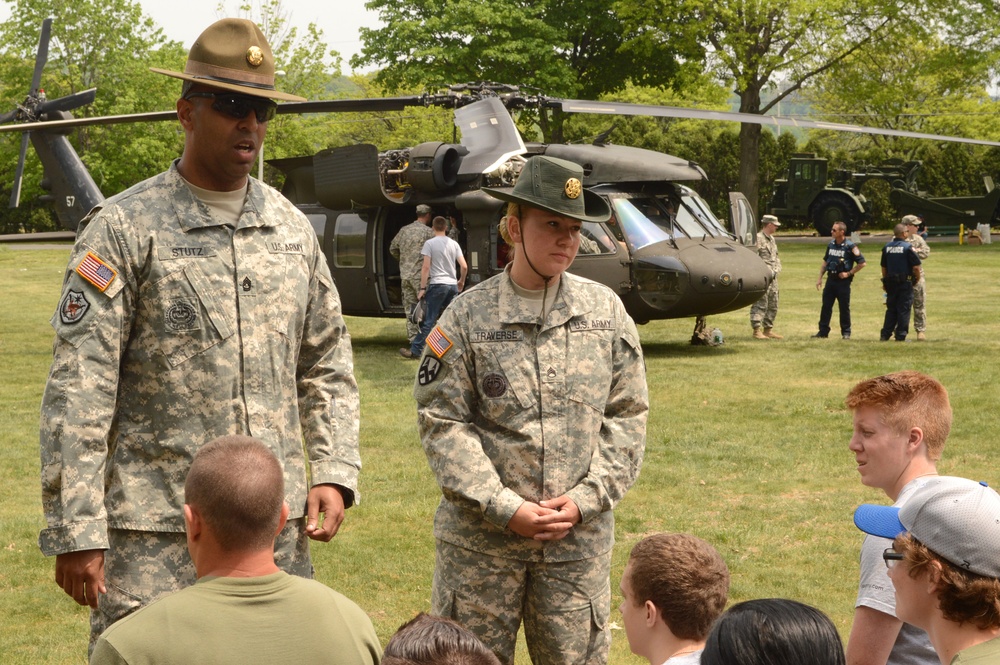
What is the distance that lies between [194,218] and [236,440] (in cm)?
81

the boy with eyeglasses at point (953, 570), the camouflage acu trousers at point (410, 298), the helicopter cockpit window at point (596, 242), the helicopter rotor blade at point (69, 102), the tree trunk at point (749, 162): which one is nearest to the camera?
the boy with eyeglasses at point (953, 570)

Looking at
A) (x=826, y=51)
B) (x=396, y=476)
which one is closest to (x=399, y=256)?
(x=396, y=476)

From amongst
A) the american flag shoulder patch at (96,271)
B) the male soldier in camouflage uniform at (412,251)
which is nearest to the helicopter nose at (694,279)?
the male soldier in camouflage uniform at (412,251)

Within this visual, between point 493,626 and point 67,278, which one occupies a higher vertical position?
point 67,278

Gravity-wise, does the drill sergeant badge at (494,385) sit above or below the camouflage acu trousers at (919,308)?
above

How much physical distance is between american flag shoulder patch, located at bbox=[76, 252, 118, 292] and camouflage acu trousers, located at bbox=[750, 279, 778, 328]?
48.2 ft

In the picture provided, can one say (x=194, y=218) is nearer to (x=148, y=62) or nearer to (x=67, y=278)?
(x=67, y=278)

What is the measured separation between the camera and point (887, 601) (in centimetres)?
326

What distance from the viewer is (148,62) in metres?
51.5

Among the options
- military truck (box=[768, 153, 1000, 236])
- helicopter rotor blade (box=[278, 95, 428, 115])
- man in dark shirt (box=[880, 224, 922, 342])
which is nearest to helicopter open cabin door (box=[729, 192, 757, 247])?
man in dark shirt (box=[880, 224, 922, 342])

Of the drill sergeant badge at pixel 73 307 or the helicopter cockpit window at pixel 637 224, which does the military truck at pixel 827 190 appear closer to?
the helicopter cockpit window at pixel 637 224

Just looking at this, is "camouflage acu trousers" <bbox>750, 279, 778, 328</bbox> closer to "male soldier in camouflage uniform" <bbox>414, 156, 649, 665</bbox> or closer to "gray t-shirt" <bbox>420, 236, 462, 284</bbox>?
"gray t-shirt" <bbox>420, 236, 462, 284</bbox>

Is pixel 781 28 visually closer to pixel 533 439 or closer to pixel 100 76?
pixel 100 76

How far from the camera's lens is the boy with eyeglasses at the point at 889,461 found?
10.8 feet
